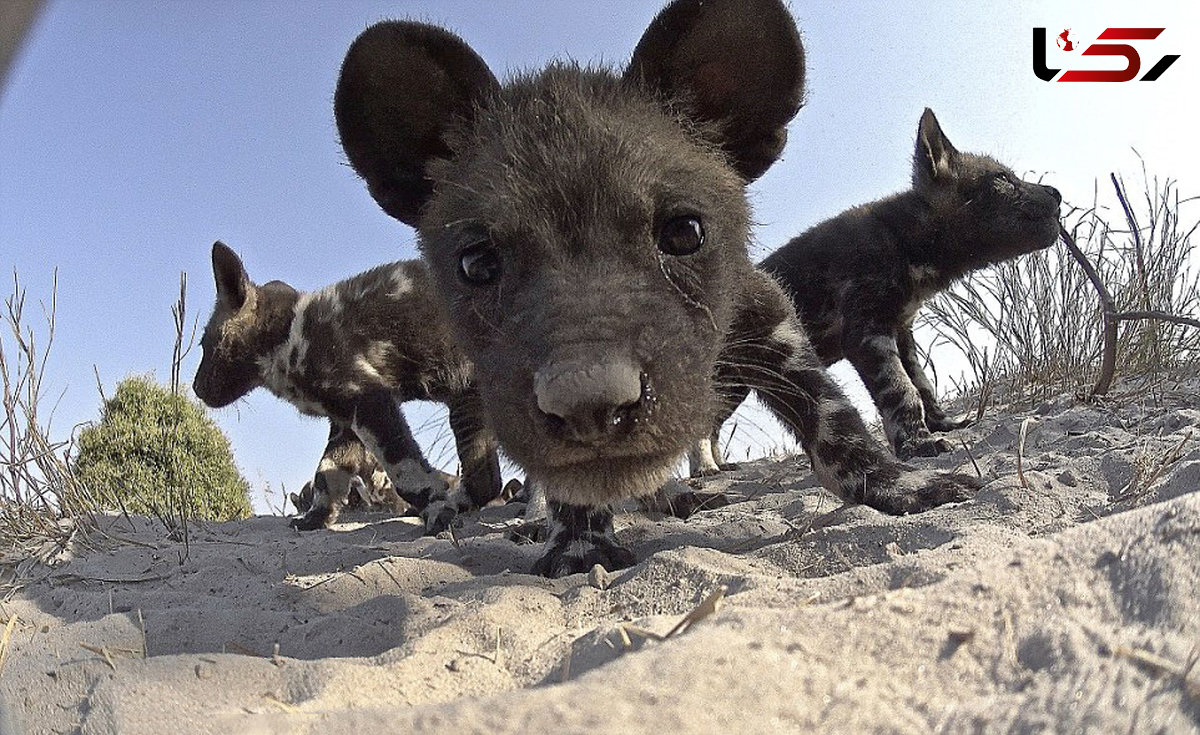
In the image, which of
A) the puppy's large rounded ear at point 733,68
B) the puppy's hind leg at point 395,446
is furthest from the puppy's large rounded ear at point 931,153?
the puppy's hind leg at point 395,446

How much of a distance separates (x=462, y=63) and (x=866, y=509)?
8.18 ft

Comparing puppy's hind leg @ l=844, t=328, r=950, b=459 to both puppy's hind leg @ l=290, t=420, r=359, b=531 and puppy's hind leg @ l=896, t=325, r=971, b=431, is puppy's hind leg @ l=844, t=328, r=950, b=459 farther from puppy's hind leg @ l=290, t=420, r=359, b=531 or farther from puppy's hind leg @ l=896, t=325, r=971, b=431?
puppy's hind leg @ l=290, t=420, r=359, b=531

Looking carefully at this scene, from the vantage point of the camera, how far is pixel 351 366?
23.1 feet

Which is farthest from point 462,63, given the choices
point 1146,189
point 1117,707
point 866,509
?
point 1146,189

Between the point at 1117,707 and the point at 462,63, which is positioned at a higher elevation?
the point at 462,63

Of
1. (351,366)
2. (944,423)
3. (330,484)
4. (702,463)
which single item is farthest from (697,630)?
(702,463)

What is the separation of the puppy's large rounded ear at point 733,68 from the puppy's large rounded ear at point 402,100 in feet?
2.35

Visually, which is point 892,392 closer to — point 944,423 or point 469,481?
point 944,423

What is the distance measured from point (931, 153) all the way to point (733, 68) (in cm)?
487

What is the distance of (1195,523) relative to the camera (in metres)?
1.63

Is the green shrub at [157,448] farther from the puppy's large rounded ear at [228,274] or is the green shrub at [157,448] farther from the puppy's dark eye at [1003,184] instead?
the puppy's dark eye at [1003,184]

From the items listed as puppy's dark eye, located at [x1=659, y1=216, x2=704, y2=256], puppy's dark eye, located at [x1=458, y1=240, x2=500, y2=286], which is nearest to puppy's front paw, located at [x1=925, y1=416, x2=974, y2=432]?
puppy's dark eye, located at [x1=659, y1=216, x2=704, y2=256]

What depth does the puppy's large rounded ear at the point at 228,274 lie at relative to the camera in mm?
7680

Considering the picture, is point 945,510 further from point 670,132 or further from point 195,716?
point 195,716
